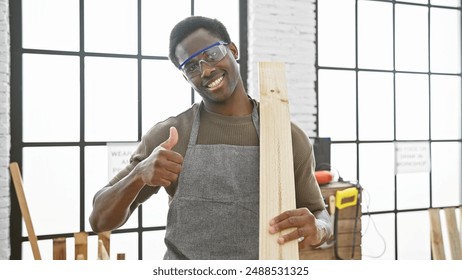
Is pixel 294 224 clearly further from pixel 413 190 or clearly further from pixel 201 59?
pixel 413 190

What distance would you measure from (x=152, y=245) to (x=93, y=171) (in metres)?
0.40

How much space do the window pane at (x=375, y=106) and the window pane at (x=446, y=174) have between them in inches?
14.8

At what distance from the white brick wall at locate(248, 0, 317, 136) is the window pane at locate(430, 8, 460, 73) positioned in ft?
2.78

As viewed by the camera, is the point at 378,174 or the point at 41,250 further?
the point at 378,174

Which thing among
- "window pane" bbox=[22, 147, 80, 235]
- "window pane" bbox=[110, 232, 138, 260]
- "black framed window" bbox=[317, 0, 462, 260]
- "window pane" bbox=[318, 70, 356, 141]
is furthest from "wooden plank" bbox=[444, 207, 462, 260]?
"window pane" bbox=[22, 147, 80, 235]

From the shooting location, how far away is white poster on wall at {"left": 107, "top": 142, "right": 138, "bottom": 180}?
1.70 m

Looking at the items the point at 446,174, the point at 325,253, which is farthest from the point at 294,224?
the point at 446,174

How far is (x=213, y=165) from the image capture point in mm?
792

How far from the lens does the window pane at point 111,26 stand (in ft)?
5.55

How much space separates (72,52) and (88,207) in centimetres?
62

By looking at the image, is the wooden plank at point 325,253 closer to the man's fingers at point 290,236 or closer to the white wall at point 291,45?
the white wall at point 291,45

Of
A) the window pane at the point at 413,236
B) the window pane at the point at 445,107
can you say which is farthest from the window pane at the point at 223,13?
the window pane at the point at 413,236

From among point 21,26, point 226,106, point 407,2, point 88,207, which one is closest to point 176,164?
point 226,106

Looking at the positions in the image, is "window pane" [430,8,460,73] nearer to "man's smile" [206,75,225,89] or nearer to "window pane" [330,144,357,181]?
"window pane" [330,144,357,181]
